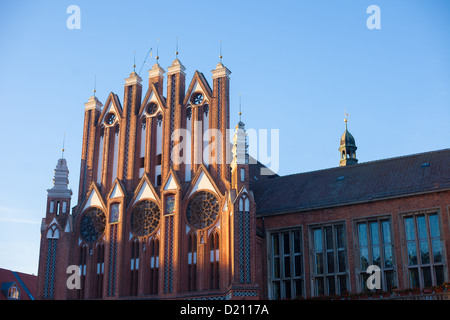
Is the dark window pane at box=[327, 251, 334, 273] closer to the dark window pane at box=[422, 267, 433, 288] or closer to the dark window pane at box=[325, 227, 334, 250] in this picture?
the dark window pane at box=[325, 227, 334, 250]

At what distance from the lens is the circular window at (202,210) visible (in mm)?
37844

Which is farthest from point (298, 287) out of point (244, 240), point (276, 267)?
point (244, 240)

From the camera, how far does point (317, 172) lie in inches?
1686

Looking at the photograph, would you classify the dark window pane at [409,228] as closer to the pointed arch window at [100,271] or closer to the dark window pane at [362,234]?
the dark window pane at [362,234]

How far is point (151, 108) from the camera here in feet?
141

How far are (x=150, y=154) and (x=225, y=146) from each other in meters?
5.64

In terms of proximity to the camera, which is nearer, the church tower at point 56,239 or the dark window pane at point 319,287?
the dark window pane at point 319,287

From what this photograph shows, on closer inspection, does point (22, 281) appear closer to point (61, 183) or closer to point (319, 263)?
point (61, 183)

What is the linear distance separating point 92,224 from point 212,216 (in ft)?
30.5

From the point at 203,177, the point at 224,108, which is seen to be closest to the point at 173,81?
the point at 224,108

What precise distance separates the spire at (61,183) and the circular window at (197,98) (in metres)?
10.7

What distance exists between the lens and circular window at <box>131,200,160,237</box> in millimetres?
39750

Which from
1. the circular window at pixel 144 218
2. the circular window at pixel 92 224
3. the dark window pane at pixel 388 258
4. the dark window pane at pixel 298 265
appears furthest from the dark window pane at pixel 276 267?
the circular window at pixel 92 224
